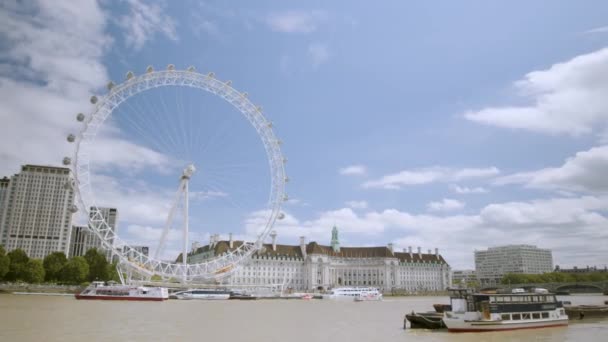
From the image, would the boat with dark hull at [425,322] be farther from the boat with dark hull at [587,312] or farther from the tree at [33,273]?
the tree at [33,273]

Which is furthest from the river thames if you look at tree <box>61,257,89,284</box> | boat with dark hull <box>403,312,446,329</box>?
tree <box>61,257,89,284</box>

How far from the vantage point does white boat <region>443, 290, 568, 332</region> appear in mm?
31078

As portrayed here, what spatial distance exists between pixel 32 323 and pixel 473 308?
27238 millimetres

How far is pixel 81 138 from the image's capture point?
5694 centimetres

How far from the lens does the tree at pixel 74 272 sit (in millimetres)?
79875

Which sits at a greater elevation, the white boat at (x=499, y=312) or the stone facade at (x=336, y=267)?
the stone facade at (x=336, y=267)

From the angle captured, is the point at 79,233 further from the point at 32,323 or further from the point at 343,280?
the point at 32,323

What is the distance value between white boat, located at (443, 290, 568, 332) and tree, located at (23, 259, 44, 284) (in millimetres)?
65690

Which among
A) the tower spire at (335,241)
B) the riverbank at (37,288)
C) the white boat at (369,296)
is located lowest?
the white boat at (369,296)

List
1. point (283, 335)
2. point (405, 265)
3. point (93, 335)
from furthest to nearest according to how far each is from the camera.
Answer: point (405, 265) < point (283, 335) < point (93, 335)

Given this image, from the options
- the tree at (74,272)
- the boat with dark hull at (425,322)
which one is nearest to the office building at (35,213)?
the tree at (74,272)

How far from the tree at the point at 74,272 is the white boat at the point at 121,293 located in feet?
44.9

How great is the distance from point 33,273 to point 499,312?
2692 inches

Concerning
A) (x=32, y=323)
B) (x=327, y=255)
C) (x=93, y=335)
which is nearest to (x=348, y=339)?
(x=93, y=335)
